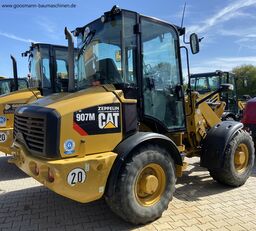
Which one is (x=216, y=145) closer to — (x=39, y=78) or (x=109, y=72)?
(x=109, y=72)

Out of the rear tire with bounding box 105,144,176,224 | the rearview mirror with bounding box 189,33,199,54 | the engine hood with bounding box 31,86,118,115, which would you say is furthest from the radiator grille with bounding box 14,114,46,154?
the rearview mirror with bounding box 189,33,199,54

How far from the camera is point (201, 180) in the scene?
6301mm

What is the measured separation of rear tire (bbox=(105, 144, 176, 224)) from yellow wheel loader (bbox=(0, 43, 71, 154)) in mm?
3906

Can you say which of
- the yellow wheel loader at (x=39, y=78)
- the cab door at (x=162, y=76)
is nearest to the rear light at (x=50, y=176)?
the cab door at (x=162, y=76)

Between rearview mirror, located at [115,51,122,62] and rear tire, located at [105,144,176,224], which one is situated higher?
rearview mirror, located at [115,51,122,62]

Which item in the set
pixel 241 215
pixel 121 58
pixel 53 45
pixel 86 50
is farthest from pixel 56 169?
pixel 53 45

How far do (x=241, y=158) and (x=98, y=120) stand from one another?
3030 mm

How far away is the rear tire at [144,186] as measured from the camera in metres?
4.12

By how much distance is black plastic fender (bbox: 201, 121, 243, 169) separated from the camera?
5504mm

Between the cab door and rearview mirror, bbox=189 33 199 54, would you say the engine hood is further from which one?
rearview mirror, bbox=189 33 199 54

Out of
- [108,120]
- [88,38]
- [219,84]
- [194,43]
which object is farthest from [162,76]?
[219,84]

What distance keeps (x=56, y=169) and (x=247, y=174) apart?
3.66 meters

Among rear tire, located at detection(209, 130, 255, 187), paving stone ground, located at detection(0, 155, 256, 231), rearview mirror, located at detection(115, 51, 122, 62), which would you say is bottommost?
paving stone ground, located at detection(0, 155, 256, 231)

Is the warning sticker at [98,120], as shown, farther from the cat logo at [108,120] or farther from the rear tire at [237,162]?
the rear tire at [237,162]
